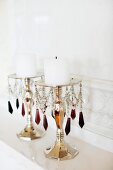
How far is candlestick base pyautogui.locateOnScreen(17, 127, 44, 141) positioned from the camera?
799 millimetres

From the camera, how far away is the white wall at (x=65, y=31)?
0.68m

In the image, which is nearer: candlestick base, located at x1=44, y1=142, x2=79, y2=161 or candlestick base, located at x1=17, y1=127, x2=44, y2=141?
candlestick base, located at x1=44, y1=142, x2=79, y2=161

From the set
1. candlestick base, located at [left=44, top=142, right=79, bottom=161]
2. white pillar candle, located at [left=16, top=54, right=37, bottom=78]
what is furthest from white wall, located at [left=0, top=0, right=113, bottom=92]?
candlestick base, located at [left=44, top=142, right=79, bottom=161]

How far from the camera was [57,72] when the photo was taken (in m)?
0.59

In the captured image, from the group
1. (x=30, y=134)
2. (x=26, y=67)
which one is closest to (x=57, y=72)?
(x=26, y=67)

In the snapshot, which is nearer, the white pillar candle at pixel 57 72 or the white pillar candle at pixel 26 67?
the white pillar candle at pixel 57 72

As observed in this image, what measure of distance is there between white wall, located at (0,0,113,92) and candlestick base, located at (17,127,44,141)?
0.81ft

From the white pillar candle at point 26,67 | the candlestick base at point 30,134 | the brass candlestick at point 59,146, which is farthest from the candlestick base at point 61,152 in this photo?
the white pillar candle at point 26,67

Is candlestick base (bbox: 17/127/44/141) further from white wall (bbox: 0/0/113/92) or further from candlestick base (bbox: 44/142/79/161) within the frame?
white wall (bbox: 0/0/113/92)

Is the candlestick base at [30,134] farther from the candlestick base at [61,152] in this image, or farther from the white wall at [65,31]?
the white wall at [65,31]

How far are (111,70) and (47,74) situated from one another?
0.19 metres

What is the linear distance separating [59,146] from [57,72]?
0.22 metres

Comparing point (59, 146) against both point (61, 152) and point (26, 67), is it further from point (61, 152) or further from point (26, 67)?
point (26, 67)

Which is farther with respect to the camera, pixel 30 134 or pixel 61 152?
pixel 30 134
